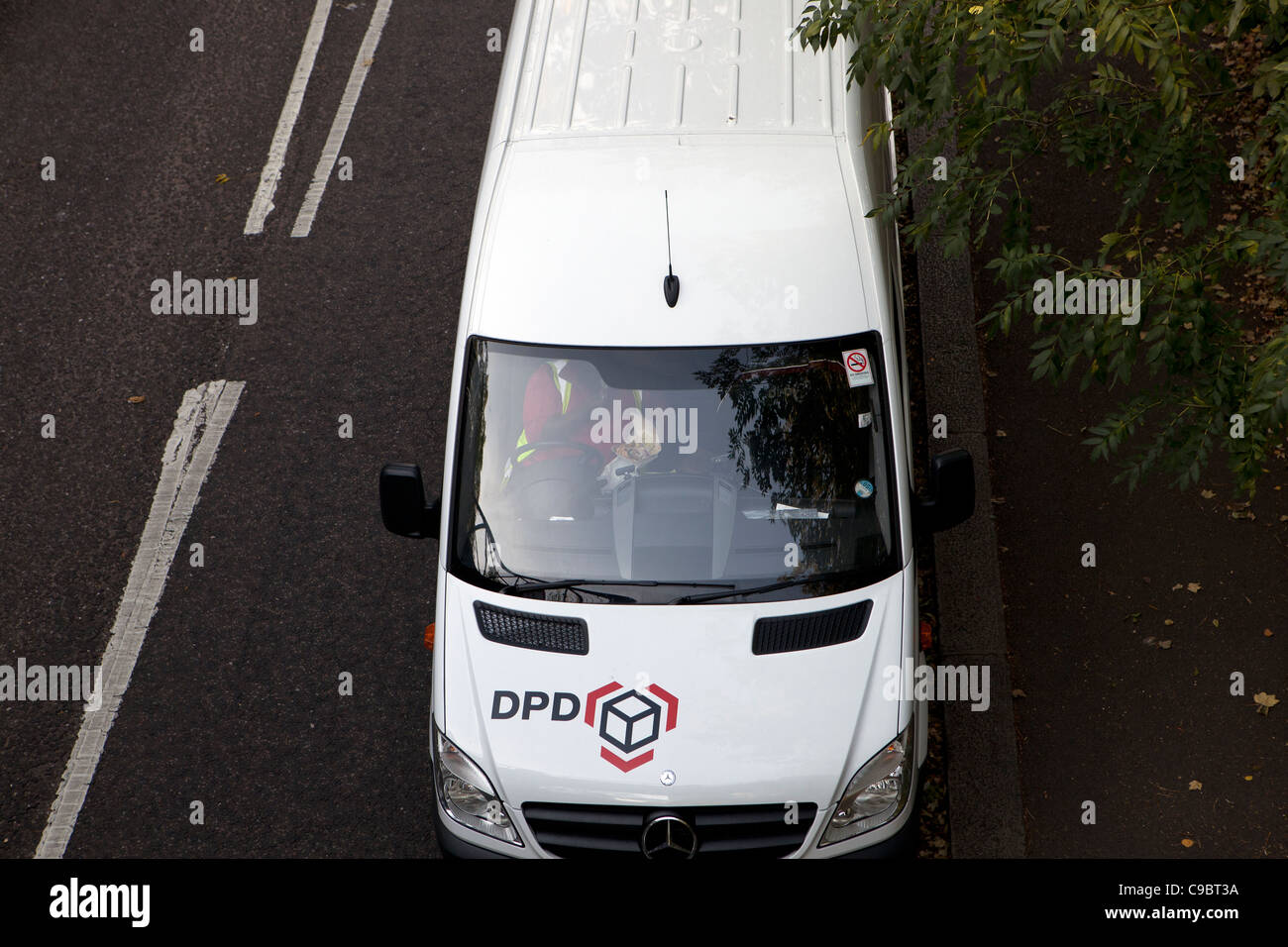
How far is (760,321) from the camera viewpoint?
188 inches

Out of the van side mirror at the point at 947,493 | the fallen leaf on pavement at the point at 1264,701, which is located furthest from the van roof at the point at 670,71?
the fallen leaf on pavement at the point at 1264,701

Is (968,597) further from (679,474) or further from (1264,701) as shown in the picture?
(679,474)

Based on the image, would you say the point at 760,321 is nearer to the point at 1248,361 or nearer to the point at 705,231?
the point at 705,231

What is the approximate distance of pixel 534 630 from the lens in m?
4.55

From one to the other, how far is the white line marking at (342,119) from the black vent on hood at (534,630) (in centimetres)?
457

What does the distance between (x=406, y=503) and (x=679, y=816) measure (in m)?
1.75

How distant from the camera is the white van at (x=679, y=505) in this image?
14.3 feet

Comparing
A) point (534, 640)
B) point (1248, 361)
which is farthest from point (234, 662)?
point (1248, 361)

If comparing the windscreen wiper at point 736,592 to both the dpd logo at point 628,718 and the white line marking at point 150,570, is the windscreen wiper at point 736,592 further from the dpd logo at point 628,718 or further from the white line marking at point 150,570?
the white line marking at point 150,570

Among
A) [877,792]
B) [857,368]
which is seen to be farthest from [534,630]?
A: [857,368]

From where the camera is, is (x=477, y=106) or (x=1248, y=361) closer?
(x=1248, y=361)

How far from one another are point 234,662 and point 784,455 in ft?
10.8

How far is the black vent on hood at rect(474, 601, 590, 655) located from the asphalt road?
4.86ft

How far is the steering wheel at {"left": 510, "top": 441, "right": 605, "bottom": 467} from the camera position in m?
4.71
